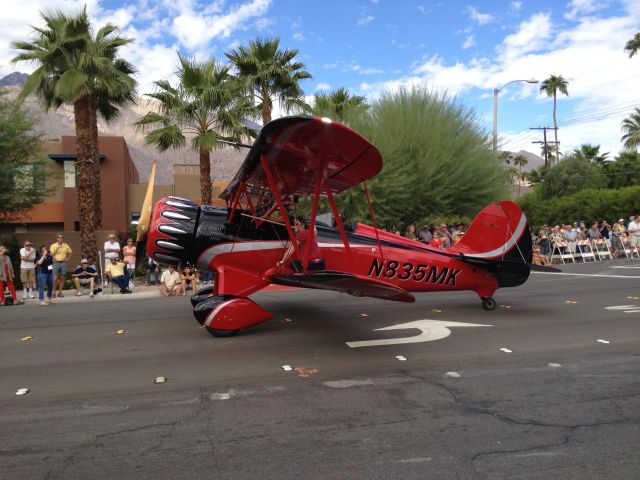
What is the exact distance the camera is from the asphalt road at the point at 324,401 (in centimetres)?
332

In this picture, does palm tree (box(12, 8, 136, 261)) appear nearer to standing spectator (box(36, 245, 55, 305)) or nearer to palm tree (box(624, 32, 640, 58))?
standing spectator (box(36, 245, 55, 305))

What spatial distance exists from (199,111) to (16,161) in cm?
739

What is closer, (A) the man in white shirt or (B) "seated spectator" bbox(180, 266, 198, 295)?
(B) "seated spectator" bbox(180, 266, 198, 295)

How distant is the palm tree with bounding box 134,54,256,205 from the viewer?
18.6 metres

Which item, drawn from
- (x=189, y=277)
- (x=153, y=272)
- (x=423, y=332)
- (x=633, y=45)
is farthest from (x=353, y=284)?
(x=633, y=45)

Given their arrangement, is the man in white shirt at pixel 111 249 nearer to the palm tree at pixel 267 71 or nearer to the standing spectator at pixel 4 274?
the standing spectator at pixel 4 274

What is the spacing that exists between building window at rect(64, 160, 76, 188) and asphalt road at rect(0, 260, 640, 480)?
25.2m

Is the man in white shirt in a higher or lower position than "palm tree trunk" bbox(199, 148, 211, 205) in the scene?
lower

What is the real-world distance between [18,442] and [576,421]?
4.32 m

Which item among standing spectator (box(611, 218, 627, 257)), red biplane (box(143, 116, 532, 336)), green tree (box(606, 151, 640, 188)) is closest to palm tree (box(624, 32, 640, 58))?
green tree (box(606, 151, 640, 188))

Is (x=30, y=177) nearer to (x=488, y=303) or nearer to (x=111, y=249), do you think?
(x=111, y=249)

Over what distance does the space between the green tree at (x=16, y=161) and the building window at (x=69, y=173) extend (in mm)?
10382

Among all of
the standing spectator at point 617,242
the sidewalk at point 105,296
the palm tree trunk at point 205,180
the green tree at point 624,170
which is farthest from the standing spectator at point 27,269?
the green tree at point 624,170

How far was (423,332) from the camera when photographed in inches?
290
